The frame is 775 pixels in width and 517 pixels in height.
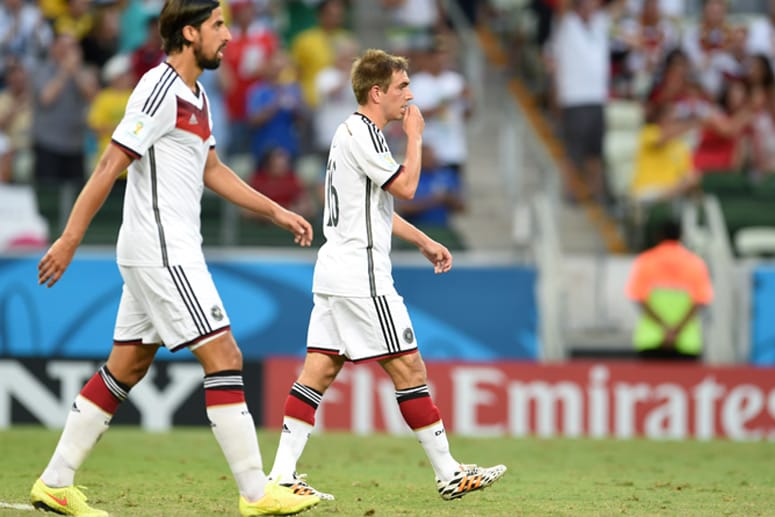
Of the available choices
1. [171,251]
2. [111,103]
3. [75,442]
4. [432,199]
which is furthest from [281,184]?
[171,251]

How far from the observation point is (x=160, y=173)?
6.31 m

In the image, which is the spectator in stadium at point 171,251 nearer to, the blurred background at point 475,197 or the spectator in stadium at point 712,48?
the blurred background at point 475,197

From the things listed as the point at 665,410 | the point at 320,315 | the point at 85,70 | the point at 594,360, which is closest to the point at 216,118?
the point at 85,70

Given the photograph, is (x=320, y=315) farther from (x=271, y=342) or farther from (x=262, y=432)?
(x=271, y=342)

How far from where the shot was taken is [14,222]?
44.5 feet

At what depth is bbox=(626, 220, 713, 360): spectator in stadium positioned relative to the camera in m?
12.7

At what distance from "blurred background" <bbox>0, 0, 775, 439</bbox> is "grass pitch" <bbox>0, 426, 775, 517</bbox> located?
844mm

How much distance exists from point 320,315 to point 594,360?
6.97 metres

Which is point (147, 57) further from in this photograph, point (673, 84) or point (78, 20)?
point (673, 84)

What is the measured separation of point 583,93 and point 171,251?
10.4 metres

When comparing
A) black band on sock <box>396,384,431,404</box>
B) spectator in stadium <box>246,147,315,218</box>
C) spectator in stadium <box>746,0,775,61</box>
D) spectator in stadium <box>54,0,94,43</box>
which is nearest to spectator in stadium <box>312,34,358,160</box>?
spectator in stadium <box>246,147,315,218</box>

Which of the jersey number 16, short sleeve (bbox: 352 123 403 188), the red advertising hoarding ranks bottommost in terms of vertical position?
the red advertising hoarding

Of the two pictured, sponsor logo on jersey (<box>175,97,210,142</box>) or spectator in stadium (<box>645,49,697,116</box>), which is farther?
spectator in stadium (<box>645,49,697,116</box>)

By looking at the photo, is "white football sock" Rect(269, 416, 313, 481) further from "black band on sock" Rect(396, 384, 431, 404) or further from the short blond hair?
the short blond hair
